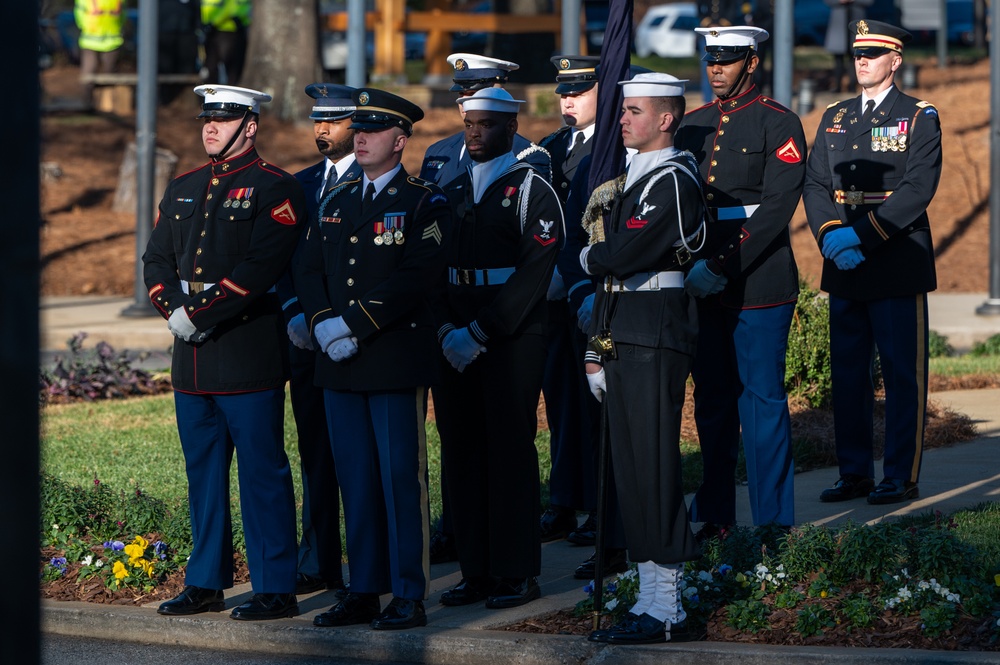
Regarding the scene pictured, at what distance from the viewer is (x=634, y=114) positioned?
5387 millimetres

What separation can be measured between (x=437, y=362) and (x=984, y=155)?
52.8ft

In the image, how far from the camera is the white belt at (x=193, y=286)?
19.4ft

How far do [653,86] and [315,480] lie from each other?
2229 mm

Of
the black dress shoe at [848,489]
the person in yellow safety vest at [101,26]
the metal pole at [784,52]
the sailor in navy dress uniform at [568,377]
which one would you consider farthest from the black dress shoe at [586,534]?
the person in yellow safety vest at [101,26]

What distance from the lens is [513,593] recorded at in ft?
19.6

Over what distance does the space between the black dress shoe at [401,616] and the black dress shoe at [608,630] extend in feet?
2.28

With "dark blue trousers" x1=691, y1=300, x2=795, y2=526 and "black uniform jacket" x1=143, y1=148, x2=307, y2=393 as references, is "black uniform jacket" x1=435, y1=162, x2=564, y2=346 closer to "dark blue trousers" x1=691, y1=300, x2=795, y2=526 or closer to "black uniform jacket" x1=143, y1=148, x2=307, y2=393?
"black uniform jacket" x1=143, y1=148, x2=307, y2=393

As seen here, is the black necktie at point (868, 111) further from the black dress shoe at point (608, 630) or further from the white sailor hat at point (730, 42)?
the black dress shoe at point (608, 630)

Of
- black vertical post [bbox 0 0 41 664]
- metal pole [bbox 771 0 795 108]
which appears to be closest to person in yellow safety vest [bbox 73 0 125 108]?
metal pole [bbox 771 0 795 108]

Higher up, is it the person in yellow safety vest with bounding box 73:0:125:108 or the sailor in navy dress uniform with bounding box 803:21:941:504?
the person in yellow safety vest with bounding box 73:0:125:108

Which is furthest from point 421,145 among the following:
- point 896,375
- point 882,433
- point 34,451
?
point 34,451

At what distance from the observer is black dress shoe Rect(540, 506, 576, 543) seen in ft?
23.6

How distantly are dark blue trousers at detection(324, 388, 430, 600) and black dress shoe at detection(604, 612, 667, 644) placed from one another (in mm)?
824

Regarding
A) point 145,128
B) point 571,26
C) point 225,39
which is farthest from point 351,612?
point 225,39
